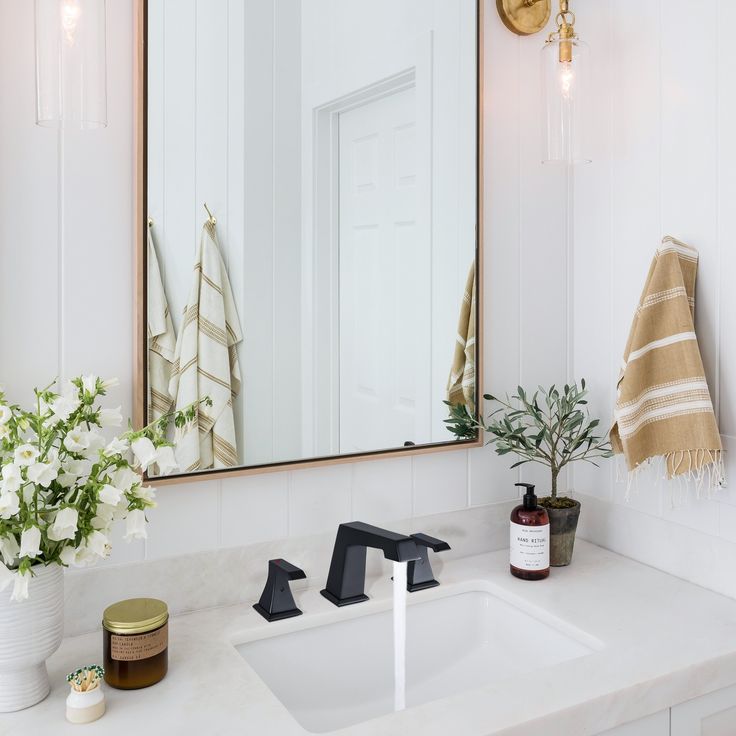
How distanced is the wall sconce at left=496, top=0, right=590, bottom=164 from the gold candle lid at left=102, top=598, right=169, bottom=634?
1.04m

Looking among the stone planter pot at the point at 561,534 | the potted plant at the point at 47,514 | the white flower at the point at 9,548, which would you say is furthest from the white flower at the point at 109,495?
the stone planter pot at the point at 561,534

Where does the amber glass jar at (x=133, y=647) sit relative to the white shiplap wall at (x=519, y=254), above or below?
below

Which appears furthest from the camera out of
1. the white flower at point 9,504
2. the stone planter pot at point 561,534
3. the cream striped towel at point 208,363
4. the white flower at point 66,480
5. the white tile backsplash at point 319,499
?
the stone planter pot at point 561,534

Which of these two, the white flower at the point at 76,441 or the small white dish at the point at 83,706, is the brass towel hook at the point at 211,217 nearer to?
the white flower at the point at 76,441

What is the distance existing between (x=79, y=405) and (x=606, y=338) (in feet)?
3.42

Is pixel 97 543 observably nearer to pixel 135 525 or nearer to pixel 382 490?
pixel 135 525

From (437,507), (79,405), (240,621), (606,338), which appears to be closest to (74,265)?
(79,405)

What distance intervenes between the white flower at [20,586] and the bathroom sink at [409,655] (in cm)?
40

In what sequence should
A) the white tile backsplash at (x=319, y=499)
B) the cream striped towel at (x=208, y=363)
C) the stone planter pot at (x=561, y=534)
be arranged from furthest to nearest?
the stone planter pot at (x=561, y=534), the white tile backsplash at (x=319, y=499), the cream striped towel at (x=208, y=363)

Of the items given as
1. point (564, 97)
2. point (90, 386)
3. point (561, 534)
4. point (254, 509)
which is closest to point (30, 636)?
point (90, 386)

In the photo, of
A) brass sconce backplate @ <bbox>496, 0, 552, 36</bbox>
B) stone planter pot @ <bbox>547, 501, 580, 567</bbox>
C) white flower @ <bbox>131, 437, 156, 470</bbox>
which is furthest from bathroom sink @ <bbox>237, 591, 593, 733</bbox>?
brass sconce backplate @ <bbox>496, 0, 552, 36</bbox>

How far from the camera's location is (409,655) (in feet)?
4.19

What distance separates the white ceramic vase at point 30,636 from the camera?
2.97 feet

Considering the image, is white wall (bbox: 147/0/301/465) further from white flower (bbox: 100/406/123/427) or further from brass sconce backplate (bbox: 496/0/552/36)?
brass sconce backplate (bbox: 496/0/552/36)
